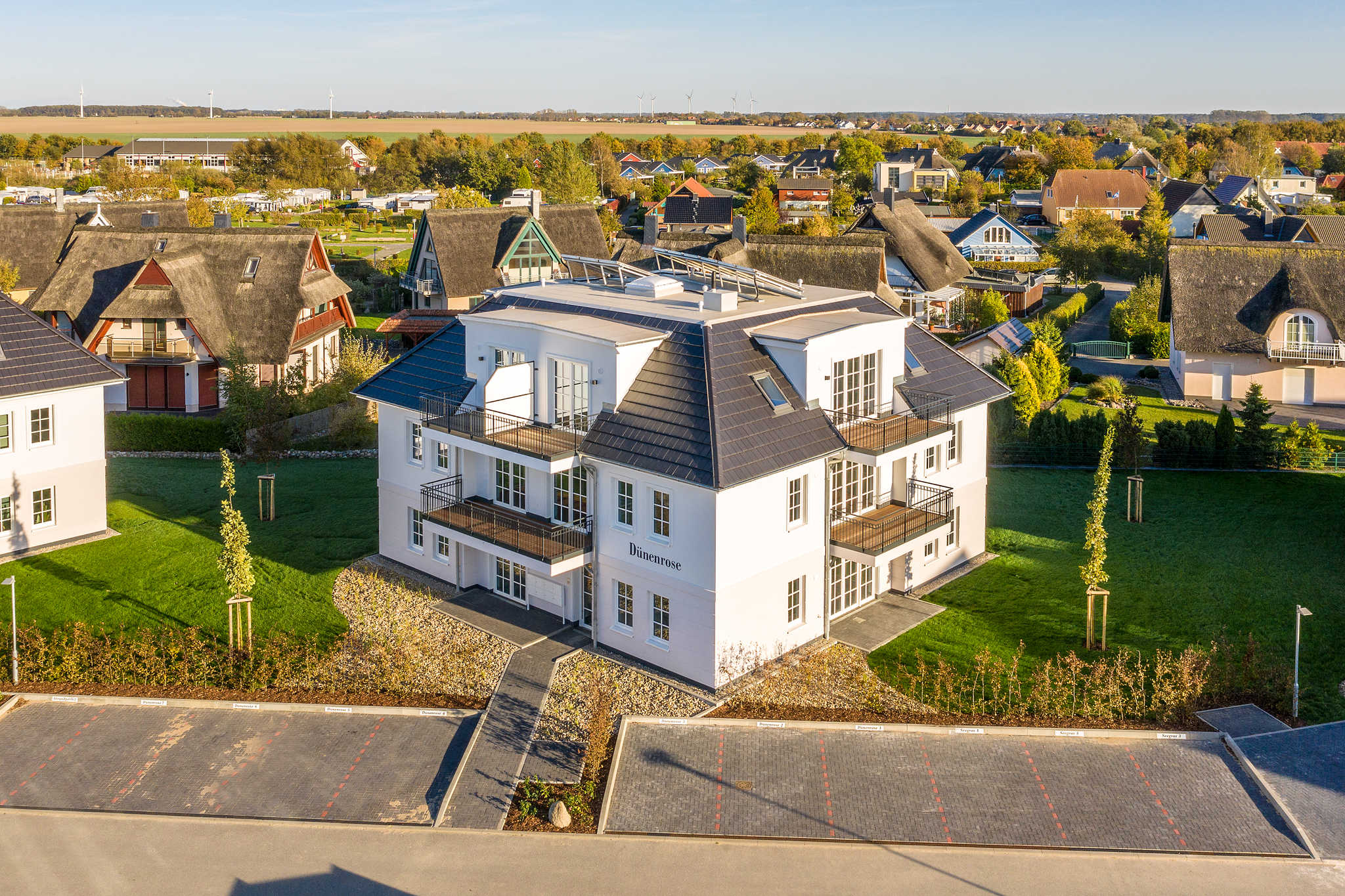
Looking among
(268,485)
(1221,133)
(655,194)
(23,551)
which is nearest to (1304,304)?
(268,485)

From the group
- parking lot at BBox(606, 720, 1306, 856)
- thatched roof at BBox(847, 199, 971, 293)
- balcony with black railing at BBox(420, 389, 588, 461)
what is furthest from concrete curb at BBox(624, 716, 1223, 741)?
thatched roof at BBox(847, 199, 971, 293)

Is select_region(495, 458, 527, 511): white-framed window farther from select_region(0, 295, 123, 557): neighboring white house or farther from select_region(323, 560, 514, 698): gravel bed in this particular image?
select_region(0, 295, 123, 557): neighboring white house

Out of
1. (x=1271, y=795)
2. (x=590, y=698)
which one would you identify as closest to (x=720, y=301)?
(x=590, y=698)

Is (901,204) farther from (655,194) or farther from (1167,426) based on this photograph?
(655,194)

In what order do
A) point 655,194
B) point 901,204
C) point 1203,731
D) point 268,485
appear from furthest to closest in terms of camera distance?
point 655,194
point 901,204
point 268,485
point 1203,731

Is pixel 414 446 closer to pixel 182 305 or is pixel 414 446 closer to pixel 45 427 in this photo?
pixel 45 427

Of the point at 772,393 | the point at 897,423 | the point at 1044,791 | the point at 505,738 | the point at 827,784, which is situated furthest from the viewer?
the point at 897,423
